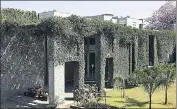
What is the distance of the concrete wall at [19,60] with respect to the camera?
72.4ft

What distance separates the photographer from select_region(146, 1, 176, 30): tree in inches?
2125

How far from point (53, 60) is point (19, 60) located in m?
3.68

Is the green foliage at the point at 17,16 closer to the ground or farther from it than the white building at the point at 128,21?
closer to the ground

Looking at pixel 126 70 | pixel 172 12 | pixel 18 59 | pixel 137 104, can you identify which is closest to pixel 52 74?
pixel 18 59

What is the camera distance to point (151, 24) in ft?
184

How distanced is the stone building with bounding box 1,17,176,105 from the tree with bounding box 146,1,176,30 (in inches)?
1068

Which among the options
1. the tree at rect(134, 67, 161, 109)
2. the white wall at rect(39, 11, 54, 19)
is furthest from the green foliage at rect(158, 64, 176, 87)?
the white wall at rect(39, 11, 54, 19)

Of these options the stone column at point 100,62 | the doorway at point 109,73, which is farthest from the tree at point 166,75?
the doorway at point 109,73

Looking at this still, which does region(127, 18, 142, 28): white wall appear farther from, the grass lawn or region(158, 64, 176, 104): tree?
region(158, 64, 176, 104): tree

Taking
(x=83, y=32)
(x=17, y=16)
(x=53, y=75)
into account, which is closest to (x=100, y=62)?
(x=83, y=32)

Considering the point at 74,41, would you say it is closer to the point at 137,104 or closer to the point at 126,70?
the point at 137,104

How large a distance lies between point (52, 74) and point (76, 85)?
2.76m

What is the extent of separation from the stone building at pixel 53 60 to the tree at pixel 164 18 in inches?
1068

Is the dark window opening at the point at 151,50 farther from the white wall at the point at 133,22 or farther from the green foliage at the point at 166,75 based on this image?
the green foliage at the point at 166,75
